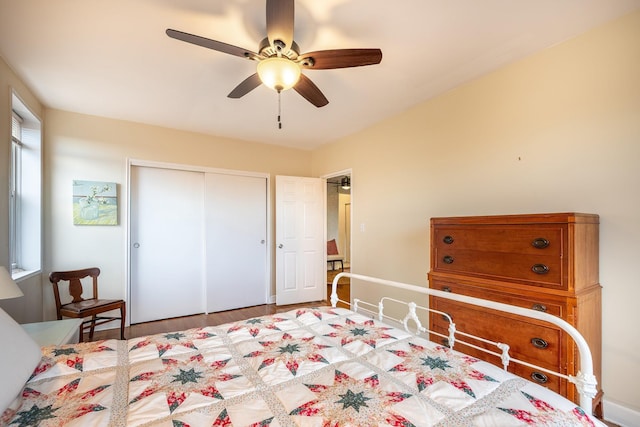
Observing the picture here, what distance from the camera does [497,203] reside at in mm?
2256

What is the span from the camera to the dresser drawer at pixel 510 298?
1.55m

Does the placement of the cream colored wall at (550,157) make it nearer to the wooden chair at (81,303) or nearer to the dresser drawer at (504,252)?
the dresser drawer at (504,252)

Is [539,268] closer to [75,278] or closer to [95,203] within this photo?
[75,278]

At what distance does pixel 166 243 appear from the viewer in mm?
3592

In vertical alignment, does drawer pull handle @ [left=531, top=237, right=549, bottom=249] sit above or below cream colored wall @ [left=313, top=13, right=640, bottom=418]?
below

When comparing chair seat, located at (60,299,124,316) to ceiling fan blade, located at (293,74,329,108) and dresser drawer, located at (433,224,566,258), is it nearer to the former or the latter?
ceiling fan blade, located at (293,74,329,108)

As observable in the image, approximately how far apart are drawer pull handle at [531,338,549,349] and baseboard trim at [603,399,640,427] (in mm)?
691

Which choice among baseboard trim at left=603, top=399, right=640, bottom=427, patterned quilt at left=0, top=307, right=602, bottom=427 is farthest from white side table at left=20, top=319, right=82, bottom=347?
baseboard trim at left=603, top=399, right=640, bottom=427

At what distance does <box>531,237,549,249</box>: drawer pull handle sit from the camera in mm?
1598

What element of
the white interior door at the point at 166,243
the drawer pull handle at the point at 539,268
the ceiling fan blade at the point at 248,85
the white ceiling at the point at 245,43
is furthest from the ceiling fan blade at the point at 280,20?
the white interior door at the point at 166,243

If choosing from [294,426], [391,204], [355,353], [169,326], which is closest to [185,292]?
[169,326]

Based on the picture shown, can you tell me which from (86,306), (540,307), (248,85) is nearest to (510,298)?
(540,307)

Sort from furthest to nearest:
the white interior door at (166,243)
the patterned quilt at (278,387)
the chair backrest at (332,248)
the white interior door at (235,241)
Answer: the chair backrest at (332,248) → the white interior door at (235,241) → the white interior door at (166,243) → the patterned quilt at (278,387)

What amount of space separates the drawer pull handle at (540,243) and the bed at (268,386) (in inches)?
28.3
